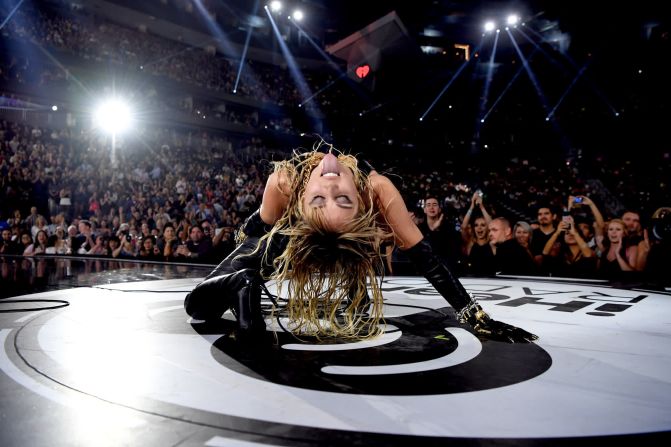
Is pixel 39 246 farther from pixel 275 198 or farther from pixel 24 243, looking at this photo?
Answer: pixel 275 198

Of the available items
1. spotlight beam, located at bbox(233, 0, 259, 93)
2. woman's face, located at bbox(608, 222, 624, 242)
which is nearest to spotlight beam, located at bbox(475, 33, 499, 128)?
spotlight beam, located at bbox(233, 0, 259, 93)

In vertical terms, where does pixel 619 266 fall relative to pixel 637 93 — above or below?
below

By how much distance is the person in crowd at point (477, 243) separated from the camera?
4.73 meters

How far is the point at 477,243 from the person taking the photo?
4887 mm

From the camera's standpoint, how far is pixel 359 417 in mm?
966

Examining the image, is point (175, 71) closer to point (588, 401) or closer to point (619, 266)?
point (619, 266)

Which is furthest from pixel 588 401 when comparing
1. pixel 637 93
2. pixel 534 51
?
pixel 534 51

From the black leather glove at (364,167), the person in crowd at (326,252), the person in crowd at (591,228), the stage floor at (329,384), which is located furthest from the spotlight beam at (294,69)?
the stage floor at (329,384)

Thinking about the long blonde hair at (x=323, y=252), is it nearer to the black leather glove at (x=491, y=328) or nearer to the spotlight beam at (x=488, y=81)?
the black leather glove at (x=491, y=328)

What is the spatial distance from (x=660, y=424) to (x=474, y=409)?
0.38 metres

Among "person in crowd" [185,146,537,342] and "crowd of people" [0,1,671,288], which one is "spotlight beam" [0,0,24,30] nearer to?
"crowd of people" [0,1,671,288]

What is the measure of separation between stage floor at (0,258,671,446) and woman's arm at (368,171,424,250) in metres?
0.42

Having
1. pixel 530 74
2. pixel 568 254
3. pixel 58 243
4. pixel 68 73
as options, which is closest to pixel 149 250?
pixel 58 243

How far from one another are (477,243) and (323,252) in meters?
3.66
